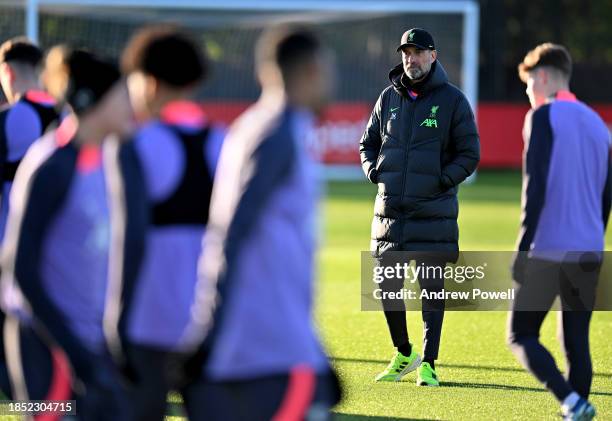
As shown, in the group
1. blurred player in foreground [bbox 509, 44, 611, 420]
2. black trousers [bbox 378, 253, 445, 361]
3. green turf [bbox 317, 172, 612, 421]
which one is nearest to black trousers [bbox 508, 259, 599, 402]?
blurred player in foreground [bbox 509, 44, 611, 420]

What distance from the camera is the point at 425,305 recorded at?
913 centimetres

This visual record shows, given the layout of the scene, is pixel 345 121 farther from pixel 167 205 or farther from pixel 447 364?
pixel 167 205

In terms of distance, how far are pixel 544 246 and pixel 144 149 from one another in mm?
2905

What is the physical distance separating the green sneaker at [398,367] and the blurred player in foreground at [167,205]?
4400 mm

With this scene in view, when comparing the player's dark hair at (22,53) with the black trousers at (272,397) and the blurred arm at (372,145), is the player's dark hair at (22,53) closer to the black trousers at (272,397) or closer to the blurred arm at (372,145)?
the blurred arm at (372,145)

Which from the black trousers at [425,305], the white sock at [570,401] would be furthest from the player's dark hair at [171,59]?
the black trousers at [425,305]

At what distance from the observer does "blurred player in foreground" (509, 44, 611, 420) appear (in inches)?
264

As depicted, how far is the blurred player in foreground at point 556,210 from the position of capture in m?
6.70

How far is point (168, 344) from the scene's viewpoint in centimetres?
466

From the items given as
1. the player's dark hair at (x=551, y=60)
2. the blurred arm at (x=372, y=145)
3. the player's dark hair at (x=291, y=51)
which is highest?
the player's dark hair at (x=291, y=51)

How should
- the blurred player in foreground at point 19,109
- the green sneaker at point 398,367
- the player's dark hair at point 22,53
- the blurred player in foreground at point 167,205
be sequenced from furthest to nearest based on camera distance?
the green sneaker at point 398,367, the player's dark hair at point 22,53, the blurred player in foreground at point 19,109, the blurred player in foreground at point 167,205

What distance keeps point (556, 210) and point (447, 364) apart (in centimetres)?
320

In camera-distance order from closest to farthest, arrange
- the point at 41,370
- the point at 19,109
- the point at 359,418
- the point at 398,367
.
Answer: the point at 41,370 → the point at 19,109 → the point at 359,418 → the point at 398,367

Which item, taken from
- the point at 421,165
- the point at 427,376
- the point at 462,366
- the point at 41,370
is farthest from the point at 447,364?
the point at 41,370
